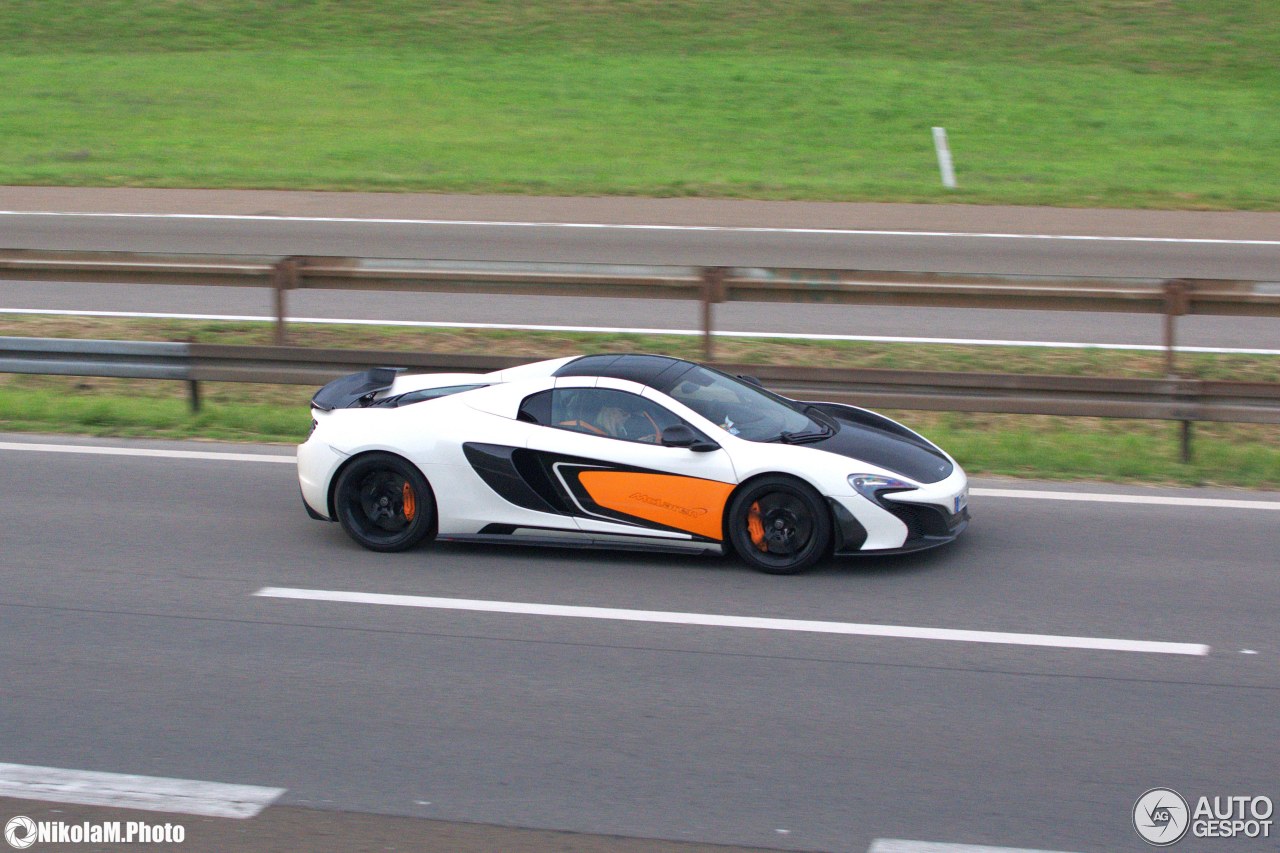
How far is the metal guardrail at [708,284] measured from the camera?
11.1m

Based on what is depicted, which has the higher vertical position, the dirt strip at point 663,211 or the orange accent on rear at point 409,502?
the dirt strip at point 663,211

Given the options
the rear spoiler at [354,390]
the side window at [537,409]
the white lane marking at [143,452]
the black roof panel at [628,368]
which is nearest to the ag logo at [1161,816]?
the black roof panel at [628,368]

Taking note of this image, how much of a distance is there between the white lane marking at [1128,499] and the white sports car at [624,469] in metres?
1.36

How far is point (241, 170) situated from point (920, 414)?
1495cm

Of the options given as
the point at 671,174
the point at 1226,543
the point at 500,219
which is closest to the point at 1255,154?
the point at 671,174

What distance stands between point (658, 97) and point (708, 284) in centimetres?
1636

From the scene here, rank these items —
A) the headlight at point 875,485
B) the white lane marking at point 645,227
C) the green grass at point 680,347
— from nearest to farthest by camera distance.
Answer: the headlight at point 875,485, the green grass at point 680,347, the white lane marking at point 645,227

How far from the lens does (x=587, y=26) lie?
32094mm

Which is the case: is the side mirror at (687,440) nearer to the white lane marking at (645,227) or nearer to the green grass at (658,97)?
the white lane marking at (645,227)

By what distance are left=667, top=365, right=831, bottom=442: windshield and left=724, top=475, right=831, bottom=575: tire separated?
36 centimetres

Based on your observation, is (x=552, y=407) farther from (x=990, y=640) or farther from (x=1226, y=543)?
(x=1226, y=543)

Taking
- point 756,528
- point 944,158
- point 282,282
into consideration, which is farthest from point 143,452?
point 944,158

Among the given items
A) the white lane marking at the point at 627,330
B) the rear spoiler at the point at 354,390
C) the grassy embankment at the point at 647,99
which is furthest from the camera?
the grassy embankment at the point at 647,99

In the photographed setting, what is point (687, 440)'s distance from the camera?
7934 millimetres
